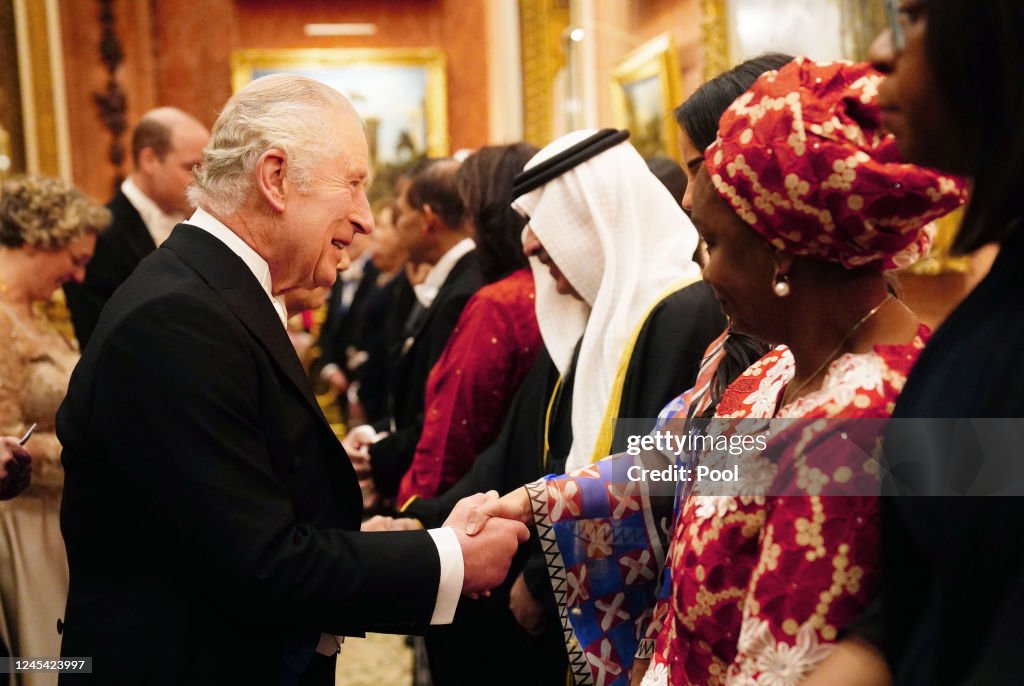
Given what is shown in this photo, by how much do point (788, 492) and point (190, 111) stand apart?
406 inches

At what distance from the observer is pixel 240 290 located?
6.79 feet

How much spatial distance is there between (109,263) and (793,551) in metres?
5.02

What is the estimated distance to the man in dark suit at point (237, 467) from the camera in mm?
1875

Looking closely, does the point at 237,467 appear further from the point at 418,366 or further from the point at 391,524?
the point at 418,366

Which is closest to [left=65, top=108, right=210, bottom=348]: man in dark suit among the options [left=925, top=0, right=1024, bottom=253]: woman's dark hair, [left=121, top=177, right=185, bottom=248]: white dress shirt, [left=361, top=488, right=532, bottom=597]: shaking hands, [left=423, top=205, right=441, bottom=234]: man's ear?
[left=121, top=177, right=185, bottom=248]: white dress shirt

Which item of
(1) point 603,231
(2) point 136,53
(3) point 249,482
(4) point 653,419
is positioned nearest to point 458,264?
(1) point 603,231

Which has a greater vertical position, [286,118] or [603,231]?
[286,118]

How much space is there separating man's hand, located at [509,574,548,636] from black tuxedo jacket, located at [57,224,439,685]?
73cm

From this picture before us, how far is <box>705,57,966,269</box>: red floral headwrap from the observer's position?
138 cm

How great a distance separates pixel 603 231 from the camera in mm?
2727

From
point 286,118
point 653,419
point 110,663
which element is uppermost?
point 286,118

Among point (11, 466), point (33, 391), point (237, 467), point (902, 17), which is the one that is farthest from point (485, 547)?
point (33, 391)

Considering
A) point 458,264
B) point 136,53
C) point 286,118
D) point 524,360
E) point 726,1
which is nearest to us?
point 286,118

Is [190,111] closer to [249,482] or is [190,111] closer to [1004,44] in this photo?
[249,482]
